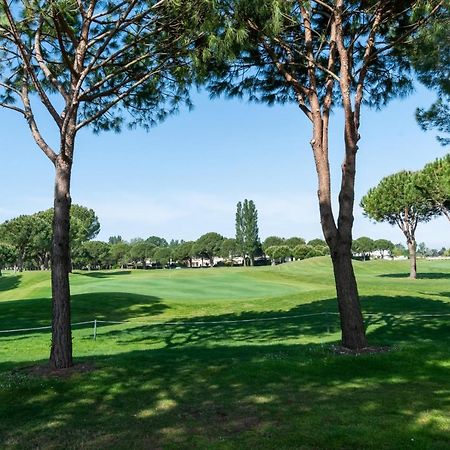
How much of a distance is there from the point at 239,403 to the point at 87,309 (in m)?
21.0

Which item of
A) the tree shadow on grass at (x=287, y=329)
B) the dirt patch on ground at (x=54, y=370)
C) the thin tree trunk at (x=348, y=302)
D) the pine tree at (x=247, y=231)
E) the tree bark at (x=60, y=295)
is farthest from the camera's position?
the pine tree at (x=247, y=231)

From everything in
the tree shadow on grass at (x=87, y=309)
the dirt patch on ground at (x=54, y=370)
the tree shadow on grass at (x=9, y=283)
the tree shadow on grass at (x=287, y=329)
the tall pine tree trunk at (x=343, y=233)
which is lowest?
the tree shadow on grass at (x=287, y=329)

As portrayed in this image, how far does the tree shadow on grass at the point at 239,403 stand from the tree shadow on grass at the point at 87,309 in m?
12.5

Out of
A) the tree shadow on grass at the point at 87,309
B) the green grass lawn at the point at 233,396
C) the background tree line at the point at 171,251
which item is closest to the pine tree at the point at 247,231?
the background tree line at the point at 171,251

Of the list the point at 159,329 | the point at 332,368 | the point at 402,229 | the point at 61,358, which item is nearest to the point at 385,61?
the point at 332,368

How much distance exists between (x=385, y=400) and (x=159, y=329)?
44.6ft

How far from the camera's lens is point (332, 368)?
938 cm

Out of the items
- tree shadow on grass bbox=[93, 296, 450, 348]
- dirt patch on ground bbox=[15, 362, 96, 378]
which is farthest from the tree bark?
tree shadow on grass bbox=[93, 296, 450, 348]

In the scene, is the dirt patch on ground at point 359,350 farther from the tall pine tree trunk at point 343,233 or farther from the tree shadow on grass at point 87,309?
the tree shadow on grass at point 87,309

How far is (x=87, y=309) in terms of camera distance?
26.5 meters

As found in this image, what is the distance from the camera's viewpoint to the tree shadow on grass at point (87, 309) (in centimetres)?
2225

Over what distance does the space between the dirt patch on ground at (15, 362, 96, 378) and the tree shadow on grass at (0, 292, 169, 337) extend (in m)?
11.6

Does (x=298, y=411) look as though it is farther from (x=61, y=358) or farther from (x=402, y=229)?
(x=402, y=229)

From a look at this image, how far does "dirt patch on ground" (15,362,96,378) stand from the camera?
9000 mm
